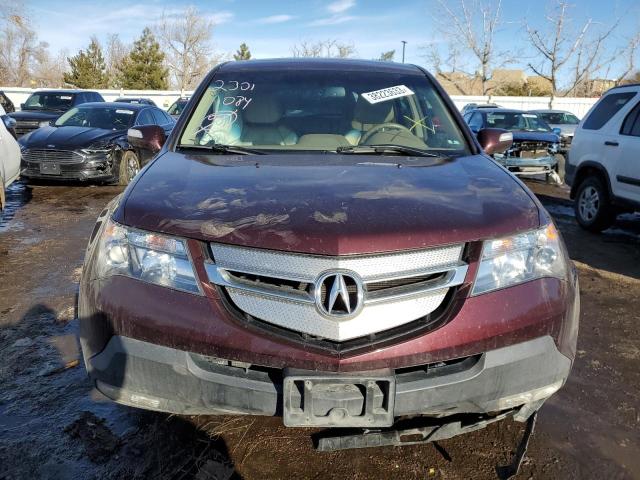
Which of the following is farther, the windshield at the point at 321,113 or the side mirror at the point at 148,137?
the side mirror at the point at 148,137

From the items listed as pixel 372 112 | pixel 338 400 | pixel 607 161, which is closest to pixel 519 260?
pixel 338 400

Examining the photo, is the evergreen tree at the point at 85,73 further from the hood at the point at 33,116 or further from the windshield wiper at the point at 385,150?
the windshield wiper at the point at 385,150

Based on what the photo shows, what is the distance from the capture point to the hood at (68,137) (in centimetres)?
859

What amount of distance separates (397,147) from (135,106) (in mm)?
8809

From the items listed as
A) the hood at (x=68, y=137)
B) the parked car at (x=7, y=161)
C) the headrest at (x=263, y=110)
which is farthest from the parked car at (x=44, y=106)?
the headrest at (x=263, y=110)

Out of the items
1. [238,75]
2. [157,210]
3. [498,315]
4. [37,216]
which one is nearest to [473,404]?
[498,315]

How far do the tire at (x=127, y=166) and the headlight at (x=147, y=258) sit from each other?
7490mm

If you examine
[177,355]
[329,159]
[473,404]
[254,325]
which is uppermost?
[329,159]

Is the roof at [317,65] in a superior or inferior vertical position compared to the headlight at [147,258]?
superior

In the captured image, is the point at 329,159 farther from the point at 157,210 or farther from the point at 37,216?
the point at 37,216

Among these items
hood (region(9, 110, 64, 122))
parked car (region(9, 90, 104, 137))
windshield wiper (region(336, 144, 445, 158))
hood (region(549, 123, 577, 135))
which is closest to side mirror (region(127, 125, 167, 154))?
windshield wiper (region(336, 144, 445, 158))

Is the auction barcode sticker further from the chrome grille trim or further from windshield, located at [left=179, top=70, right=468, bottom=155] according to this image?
the chrome grille trim

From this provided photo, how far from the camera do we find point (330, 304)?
1.72 metres

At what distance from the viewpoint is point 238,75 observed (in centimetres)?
338
